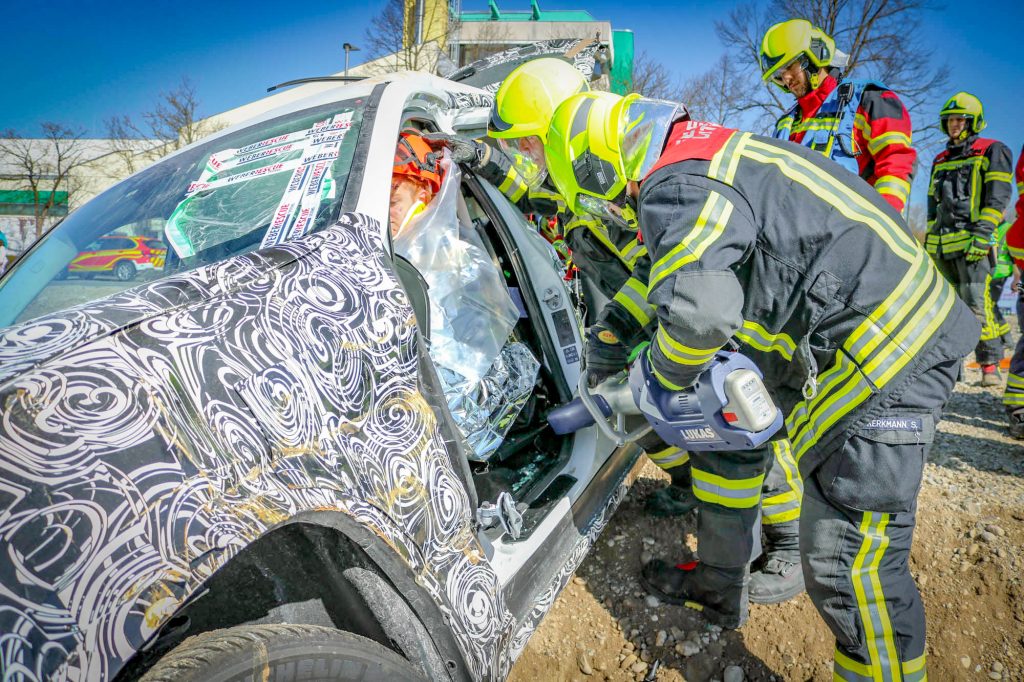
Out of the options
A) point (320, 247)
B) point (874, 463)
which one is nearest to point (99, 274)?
point (320, 247)

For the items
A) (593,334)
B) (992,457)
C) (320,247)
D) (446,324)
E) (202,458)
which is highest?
(320,247)

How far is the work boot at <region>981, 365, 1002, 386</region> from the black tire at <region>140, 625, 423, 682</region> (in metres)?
6.52

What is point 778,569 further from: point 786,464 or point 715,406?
point 715,406

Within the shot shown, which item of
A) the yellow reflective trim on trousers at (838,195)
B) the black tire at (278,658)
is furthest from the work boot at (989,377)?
the black tire at (278,658)

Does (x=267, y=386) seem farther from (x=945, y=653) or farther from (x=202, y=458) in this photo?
(x=945, y=653)

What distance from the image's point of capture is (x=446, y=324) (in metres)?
2.30

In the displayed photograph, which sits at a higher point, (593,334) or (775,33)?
(775,33)

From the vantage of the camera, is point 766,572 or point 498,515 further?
point 766,572

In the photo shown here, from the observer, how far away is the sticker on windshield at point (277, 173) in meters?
1.56

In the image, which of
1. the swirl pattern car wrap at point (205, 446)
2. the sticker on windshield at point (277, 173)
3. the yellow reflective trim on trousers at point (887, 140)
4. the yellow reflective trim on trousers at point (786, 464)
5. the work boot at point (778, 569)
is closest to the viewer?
the swirl pattern car wrap at point (205, 446)

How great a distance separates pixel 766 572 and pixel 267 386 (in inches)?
91.6

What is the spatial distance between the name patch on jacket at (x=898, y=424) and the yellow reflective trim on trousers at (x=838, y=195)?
0.46m

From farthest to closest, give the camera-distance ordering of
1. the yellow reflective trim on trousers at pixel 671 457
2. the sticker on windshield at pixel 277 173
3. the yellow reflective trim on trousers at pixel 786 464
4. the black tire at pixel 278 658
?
the yellow reflective trim on trousers at pixel 671 457 < the yellow reflective trim on trousers at pixel 786 464 < the sticker on windshield at pixel 277 173 < the black tire at pixel 278 658

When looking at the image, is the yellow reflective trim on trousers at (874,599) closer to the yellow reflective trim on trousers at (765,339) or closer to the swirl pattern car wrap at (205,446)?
the yellow reflective trim on trousers at (765,339)
